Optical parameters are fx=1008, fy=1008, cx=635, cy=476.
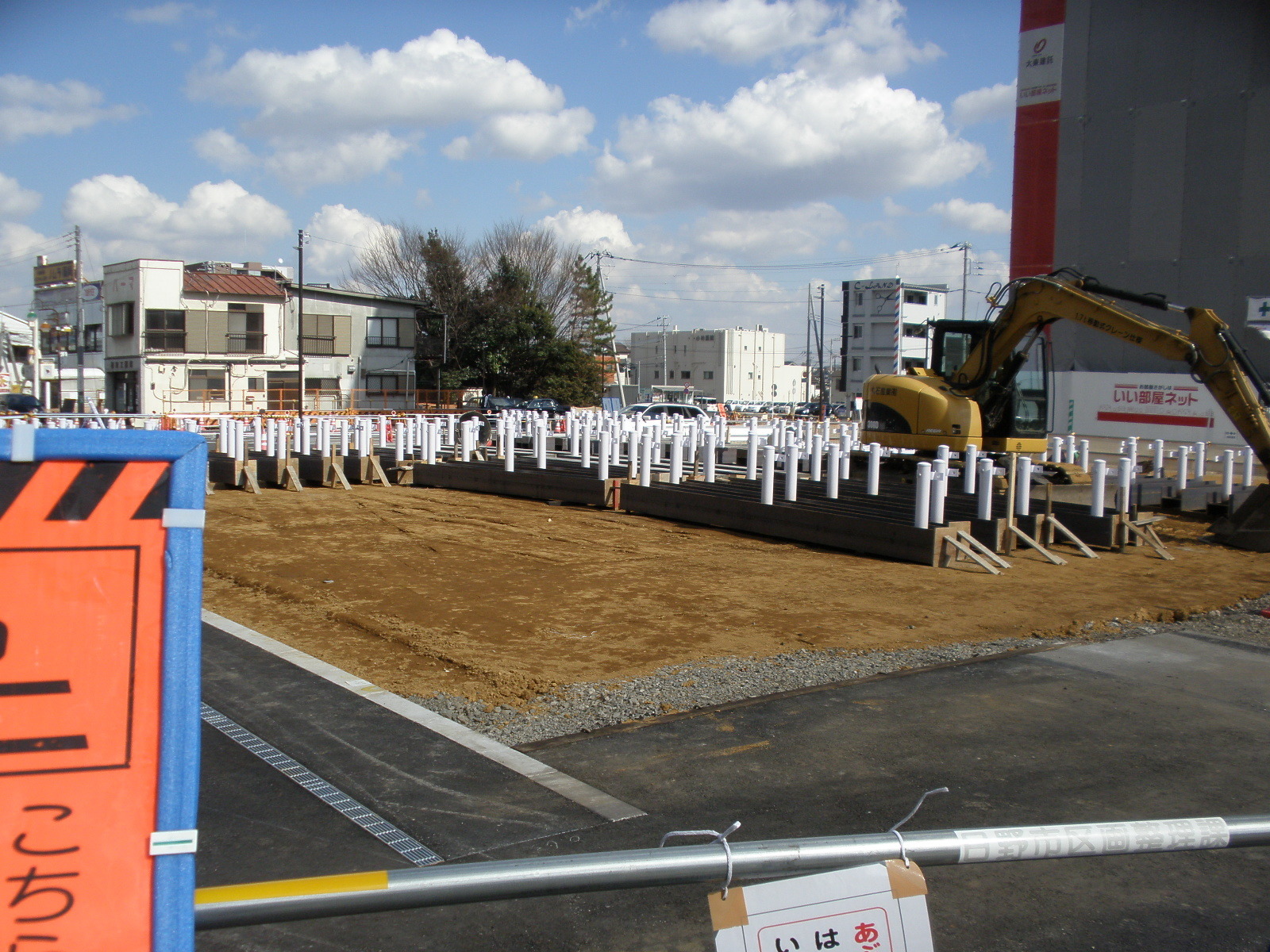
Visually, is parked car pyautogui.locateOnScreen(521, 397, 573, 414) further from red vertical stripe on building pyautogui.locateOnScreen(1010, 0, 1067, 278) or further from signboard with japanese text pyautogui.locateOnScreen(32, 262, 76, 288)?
signboard with japanese text pyautogui.locateOnScreen(32, 262, 76, 288)

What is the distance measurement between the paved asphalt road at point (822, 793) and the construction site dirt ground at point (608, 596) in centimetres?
145

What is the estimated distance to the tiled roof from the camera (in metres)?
49.8

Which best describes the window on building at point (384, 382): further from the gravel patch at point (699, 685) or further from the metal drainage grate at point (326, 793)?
the metal drainage grate at point (326, 793)

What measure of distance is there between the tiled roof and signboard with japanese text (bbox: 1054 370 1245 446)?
37921mm

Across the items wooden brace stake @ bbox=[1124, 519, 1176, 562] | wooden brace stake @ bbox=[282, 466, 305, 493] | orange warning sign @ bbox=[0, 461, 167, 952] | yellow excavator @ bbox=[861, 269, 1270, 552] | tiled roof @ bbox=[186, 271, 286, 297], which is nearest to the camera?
orange warning sign @ bbox=[0, 461, 167, 952]

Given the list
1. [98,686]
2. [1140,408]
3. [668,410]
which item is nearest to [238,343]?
[668,410]

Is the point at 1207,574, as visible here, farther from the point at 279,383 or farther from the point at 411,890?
the point at 279,383

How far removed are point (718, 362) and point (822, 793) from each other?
354 feet

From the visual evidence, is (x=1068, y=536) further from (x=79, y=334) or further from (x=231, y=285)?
(x=231, y=285)

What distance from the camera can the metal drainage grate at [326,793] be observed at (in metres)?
4.75

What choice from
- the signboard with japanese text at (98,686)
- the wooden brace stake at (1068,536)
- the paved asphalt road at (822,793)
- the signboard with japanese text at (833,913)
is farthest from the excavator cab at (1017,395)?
the signboard with japanese text at (98,686)

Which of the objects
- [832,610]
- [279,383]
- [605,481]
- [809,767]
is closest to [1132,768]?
[809,767]

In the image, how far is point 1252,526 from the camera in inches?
623

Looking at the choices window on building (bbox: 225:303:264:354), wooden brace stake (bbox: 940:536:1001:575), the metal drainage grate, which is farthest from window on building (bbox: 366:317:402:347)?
the metal drainage grate
